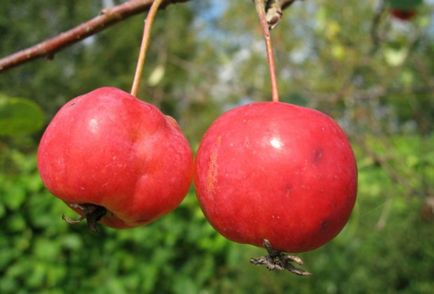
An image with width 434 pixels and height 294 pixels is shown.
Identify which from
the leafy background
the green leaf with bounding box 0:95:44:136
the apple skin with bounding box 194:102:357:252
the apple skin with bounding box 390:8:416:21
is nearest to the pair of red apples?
the apple skin with bounding box 194:102:357:252

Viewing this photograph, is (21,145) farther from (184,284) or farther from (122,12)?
(122,12)

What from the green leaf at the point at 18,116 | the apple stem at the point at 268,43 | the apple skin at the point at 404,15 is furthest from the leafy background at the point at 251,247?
the apple stem at the point at 268,43

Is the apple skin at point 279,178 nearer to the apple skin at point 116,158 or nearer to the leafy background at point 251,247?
the apple skin at point 116,158

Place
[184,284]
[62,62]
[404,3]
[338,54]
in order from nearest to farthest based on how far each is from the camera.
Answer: [404,3]
[184,284]
[338,54]
[62,62]

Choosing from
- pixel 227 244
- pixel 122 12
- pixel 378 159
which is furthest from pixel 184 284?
pixel 122 12

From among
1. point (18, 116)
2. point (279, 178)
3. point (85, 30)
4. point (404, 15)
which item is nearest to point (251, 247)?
point (404, 15)

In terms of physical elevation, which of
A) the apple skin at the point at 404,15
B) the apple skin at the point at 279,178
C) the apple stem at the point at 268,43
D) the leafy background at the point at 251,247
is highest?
the apple stem at the point at 268,43

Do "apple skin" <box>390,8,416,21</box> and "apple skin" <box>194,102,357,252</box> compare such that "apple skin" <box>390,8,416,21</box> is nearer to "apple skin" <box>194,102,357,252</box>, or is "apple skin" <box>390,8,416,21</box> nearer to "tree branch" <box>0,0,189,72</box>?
"tree branch" <box>0,0,189,72</box>

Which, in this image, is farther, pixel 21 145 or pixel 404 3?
pixel 21 145
